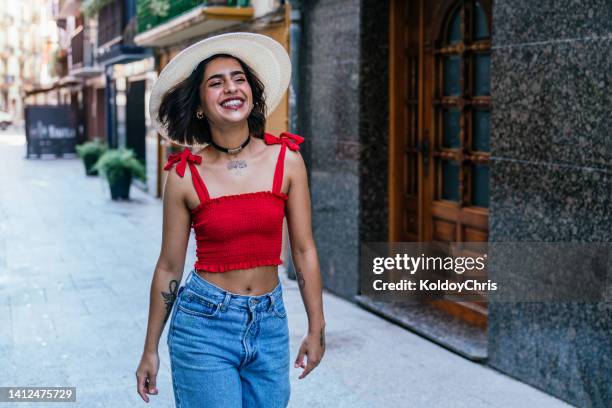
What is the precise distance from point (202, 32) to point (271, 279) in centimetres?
1261

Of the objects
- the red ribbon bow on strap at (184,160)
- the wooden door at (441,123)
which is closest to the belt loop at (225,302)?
the red ribbon bow on strap at (184,160)

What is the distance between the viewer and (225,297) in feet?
10.6

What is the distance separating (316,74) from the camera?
9.49 meters

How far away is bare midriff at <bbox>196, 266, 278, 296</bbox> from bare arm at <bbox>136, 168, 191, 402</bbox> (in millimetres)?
137

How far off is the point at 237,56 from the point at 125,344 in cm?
425

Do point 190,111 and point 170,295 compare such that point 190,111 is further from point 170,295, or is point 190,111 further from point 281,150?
point 170,295

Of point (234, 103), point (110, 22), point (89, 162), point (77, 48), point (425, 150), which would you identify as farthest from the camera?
point (77, 48)

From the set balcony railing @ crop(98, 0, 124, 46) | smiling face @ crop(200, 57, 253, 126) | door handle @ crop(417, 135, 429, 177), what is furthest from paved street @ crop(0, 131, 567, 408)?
balcony railing @ crop(98, 0, 124, 46)

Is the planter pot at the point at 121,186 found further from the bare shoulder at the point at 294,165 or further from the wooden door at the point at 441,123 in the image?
the bare shoulder at the point at 294,165

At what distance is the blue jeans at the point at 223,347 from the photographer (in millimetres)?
3209

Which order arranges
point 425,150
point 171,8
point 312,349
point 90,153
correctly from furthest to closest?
point 90,153 → point 171,8 → point 425,150 → point 312,349

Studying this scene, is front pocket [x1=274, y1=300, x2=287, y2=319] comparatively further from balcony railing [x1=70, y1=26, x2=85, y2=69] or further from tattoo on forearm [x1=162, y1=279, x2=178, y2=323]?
balcony railing [x1=70, y1=26, x2=85, y2=69]

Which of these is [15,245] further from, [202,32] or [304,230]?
[304,230]

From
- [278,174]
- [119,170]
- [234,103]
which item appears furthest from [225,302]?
[119,170]
